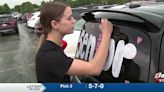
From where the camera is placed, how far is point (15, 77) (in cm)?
1191

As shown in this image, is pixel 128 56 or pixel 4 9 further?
pixel 4 9

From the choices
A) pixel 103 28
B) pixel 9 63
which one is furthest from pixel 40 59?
pixel 9 63

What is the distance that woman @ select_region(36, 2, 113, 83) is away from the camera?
294 cm

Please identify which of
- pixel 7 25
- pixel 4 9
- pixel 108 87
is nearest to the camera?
pixel 108 87

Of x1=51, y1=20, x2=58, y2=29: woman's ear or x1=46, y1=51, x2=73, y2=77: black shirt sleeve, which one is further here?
x1=51, y1=20, x2=58, y2=29: woman's ear

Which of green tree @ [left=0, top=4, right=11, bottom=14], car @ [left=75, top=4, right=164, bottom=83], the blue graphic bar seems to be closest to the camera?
the blue graphic bar

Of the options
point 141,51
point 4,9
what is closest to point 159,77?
point 141,51

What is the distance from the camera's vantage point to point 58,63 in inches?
117

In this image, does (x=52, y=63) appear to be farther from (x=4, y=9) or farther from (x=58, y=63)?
(x=4, y=9)

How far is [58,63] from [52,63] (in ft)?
0.14

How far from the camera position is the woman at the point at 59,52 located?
294 centimetres

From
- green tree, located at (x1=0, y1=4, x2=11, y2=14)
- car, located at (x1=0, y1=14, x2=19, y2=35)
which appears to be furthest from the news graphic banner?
green tree, located at (x1=0, y1=4, x2=11, y2=14)

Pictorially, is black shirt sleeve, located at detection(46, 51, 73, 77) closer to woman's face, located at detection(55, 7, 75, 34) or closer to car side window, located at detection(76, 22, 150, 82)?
woman's face, located at detection(55, 7, 75, 34)

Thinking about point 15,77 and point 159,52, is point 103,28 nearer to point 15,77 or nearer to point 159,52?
point 159,52
